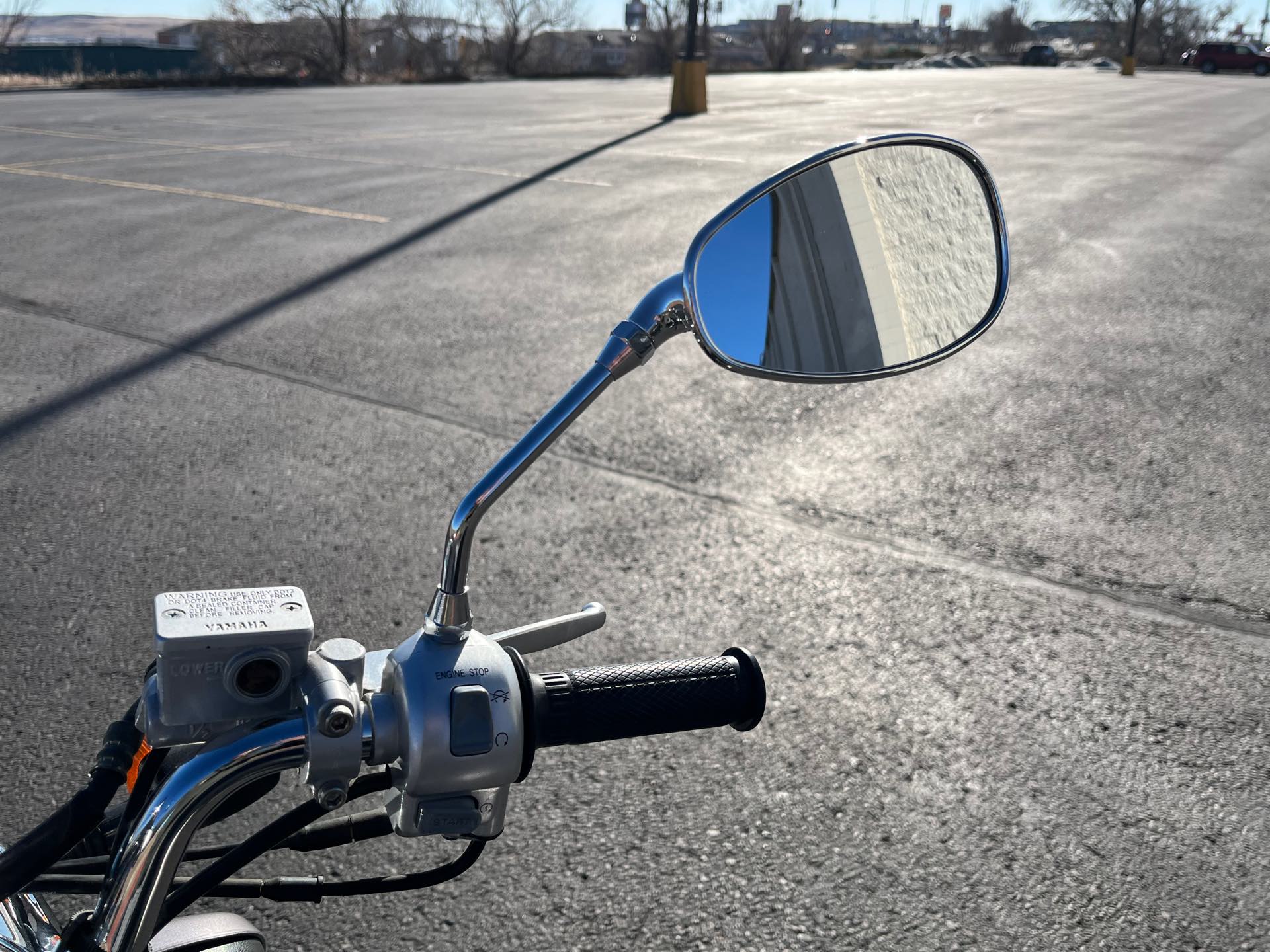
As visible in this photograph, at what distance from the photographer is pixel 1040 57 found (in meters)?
69.9

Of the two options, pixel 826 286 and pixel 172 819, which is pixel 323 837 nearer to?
pixel 172 819

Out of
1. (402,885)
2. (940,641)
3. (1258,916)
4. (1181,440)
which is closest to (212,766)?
(402,885)

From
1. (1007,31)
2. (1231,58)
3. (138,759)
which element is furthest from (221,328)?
(1007,31)

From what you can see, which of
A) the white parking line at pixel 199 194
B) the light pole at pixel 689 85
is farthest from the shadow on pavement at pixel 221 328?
the light pole at pixel 689 85

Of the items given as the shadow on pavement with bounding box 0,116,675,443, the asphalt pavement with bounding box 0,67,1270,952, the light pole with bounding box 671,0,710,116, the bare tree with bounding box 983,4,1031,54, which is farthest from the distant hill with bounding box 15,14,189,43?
the asphalt pavement with bounding box 0,67,1270,952

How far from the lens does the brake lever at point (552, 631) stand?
3.96ft

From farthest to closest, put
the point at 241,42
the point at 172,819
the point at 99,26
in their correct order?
the point at 99,26 < the point at 241,42 < the point at 172,819

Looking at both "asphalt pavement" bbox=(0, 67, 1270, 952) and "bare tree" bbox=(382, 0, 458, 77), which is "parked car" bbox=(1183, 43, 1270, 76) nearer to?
"bare tree" bbox=(382, 0, 458, 77)

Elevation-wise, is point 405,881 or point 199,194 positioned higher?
point 199,194

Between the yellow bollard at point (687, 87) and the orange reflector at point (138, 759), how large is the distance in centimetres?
2266

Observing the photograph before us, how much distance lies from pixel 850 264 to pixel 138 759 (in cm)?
92

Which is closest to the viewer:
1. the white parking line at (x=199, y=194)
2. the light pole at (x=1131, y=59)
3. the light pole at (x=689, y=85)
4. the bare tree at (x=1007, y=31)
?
the white parking line at (x=199, y=194)

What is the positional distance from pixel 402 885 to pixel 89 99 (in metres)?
A: 28.3

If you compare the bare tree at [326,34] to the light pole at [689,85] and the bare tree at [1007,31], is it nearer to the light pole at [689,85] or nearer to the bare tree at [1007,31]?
the light pole at [689,85]
